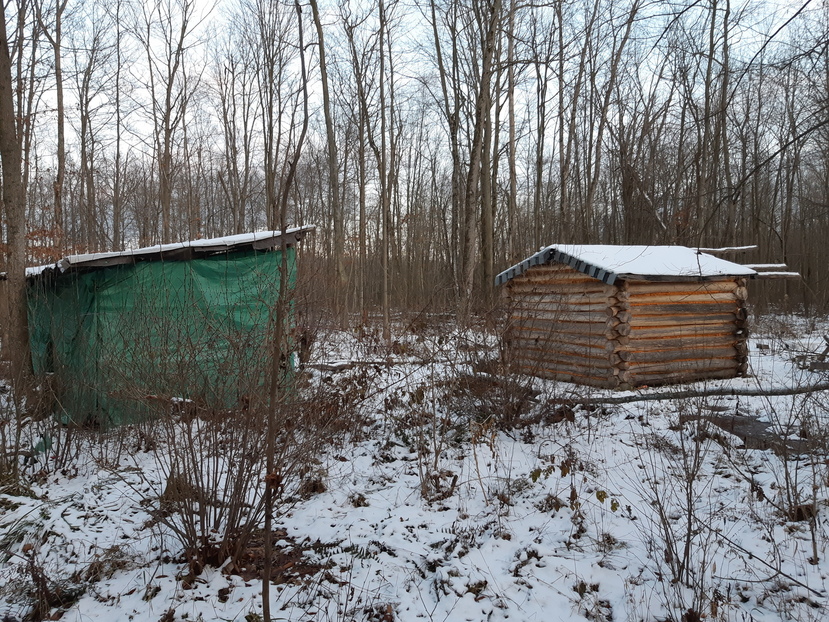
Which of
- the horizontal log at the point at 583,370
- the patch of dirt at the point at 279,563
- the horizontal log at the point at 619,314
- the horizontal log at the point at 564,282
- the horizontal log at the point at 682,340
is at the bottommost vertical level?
the patch of dirt at the point at 279,563

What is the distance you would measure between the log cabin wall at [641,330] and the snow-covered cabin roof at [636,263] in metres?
0.23

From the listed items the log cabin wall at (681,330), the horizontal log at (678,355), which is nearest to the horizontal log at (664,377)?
the log cabin wall at (681,330)

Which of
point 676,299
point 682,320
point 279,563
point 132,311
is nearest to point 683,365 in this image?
point 682,320

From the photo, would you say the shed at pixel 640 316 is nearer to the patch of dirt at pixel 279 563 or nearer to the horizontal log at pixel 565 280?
the horizontal log at pixel 565 280

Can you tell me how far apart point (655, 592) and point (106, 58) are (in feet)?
76.8

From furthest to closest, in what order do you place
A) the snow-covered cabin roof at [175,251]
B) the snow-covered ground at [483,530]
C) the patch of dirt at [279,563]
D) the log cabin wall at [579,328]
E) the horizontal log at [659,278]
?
the log cabin wall at [579,328], the horizontal log at [659,278], the snow-covered cabin roof at [175,251], the patch of dirt at [279,563], the snow-covered ground at [483,530]

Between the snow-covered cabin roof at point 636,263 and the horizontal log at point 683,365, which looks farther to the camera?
the horizontal log at point 683,365

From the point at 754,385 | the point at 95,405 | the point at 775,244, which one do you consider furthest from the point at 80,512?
the point at 775,244

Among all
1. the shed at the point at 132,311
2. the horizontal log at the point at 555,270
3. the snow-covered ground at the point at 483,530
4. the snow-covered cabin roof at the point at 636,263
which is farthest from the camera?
the horizontal log at the point at 555,270

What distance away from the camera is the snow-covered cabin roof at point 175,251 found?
6395 mm

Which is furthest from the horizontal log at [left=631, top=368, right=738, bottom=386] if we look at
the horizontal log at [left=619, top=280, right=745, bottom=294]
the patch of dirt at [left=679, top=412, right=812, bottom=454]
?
the patch of dirt at [left=679, top=412, right=812, bottom=454]

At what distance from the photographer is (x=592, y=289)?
838 centimetres

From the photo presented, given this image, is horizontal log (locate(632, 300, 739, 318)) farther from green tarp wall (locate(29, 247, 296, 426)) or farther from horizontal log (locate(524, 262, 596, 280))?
green tarp wall (locate(29, 247, 296, 426))

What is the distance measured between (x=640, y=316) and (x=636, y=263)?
0.81 metres
